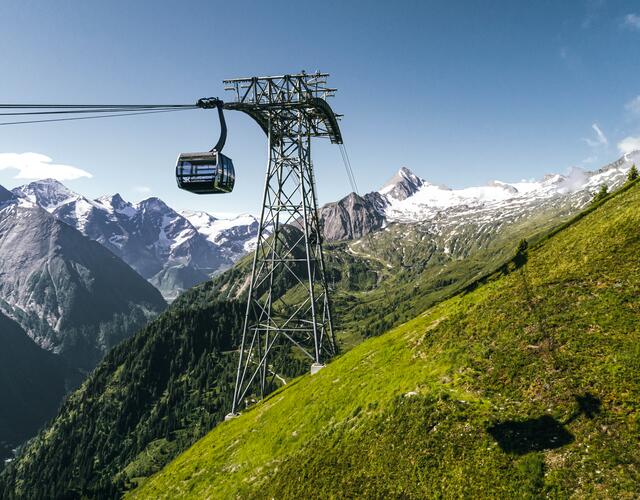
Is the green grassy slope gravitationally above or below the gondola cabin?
below

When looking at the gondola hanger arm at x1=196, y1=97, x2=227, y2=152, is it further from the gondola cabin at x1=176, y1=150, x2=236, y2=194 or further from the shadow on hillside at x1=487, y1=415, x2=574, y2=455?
the shadow on hillside at x1=487, y1=415, x2=574, y2=455

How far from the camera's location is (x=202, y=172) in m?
25.9

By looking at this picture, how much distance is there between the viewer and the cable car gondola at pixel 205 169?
84.3ft

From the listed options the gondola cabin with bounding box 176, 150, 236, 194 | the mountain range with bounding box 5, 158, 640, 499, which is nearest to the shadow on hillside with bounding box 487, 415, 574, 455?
the mountain range with bounding box 5, 158, 640, 499

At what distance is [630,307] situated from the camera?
19.1 m

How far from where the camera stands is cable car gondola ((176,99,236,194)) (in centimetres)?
2570

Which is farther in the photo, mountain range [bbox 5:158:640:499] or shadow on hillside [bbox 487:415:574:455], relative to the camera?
shadow on hillside [bbox 487:415:574:455]

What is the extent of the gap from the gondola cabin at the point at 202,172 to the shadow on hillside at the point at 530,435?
844 inches

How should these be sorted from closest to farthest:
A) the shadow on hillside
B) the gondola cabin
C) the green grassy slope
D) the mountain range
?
the green grassy slope < the mountain range < the shadow on hillside < the gondola cabin

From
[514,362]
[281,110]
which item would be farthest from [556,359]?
[281,110]

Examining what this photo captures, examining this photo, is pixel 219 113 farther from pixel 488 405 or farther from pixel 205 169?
pixel 488 405

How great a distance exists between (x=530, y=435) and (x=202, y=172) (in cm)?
2353

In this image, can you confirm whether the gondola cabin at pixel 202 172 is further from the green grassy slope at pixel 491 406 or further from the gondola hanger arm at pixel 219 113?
the green grassy slope at pixel 491 406

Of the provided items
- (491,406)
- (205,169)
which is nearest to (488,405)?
(491,406)
